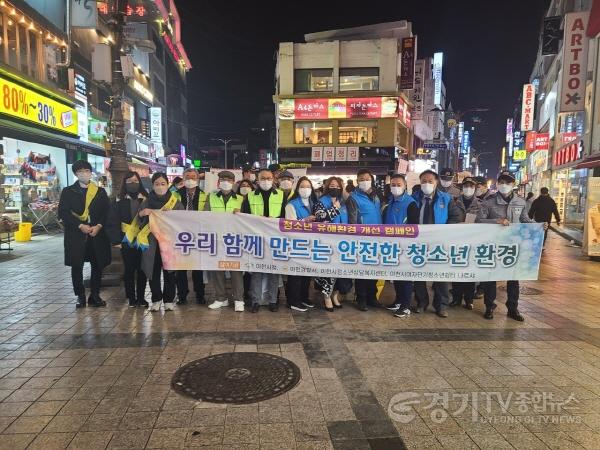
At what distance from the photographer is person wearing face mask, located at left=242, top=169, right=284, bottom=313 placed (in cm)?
632

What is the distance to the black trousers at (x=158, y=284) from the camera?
20.3 feet

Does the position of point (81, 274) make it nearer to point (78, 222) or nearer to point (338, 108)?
point (78, 222)

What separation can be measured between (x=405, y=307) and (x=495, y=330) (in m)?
1.23

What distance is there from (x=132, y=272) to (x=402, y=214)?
168 inches

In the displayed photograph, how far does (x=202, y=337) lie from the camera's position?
17.0ft

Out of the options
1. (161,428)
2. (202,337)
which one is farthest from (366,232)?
(161,428)

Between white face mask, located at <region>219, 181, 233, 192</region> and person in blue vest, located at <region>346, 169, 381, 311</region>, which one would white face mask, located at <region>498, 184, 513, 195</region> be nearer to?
person in blue vest, located at <region>346, 169, 381, 311</region>

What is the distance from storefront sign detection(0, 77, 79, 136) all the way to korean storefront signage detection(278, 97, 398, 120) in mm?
17460

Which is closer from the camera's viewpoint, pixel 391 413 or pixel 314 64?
pixel 391 413

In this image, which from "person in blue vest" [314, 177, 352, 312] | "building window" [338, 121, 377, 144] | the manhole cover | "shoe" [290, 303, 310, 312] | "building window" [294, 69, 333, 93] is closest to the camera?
the manhole cover

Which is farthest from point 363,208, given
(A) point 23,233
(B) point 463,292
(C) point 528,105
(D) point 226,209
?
(C) point 528,105

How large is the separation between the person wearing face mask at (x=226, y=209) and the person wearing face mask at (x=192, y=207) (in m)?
0.25

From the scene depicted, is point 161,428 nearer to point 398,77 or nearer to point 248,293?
point 248,293
